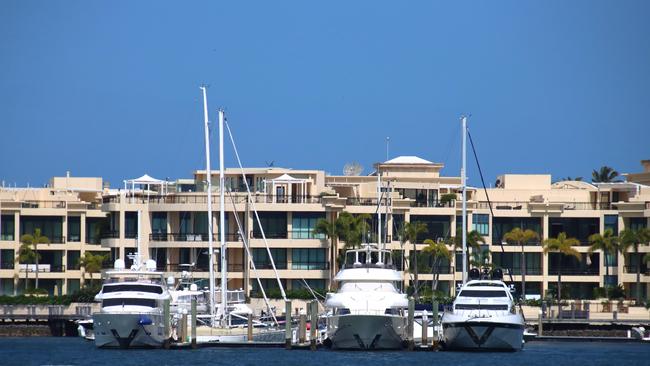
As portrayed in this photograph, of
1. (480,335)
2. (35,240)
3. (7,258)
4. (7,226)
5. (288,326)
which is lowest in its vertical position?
(480,335)

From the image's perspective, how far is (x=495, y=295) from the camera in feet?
313

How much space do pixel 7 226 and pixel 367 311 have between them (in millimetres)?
59019

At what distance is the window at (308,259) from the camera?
5310 inches

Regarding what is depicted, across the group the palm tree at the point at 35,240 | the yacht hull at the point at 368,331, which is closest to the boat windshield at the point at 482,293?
the yacht hull at the point at 368,331

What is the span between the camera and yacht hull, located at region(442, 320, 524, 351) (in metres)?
94.6

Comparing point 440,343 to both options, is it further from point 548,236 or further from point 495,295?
point 548,236

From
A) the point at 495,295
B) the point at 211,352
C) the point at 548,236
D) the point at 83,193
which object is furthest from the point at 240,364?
the point at 83,193

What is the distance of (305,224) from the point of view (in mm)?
135750

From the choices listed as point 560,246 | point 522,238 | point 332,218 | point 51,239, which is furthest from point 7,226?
point 560,246

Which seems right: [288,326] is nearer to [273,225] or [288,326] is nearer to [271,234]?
[271,234]

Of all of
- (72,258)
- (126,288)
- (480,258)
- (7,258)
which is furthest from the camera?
(72,258)

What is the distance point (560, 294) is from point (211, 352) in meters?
45.9

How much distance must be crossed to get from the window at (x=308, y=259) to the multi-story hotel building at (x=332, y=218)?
0.25ft

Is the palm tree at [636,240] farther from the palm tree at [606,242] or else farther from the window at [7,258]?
the window at [7,258]
